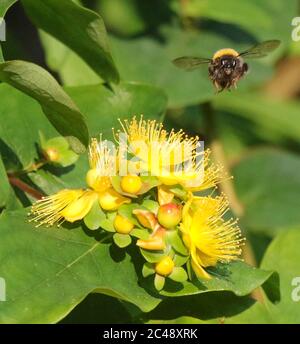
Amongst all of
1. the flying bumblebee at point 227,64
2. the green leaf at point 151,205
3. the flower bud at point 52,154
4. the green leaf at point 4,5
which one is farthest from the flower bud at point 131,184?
the flying bumblebee at point 227,64

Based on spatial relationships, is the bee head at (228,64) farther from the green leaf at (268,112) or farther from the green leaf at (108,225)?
the green leaf at (268,112)

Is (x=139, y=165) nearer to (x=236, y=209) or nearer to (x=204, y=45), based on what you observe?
(x=204, y=45)

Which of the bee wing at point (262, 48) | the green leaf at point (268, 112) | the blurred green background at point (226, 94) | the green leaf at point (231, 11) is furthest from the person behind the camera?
the green leaf at point (268, 112)

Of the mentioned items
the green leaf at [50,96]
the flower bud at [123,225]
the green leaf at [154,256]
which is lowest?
the green leaf at [154,256]

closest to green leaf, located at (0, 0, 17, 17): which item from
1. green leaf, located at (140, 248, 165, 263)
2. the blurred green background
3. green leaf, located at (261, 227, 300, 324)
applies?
the blurred green background

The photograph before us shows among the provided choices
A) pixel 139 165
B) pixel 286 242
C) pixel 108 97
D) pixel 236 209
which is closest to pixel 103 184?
pixel 139 165

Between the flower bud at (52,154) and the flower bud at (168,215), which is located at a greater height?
the flower bud at (52,154)

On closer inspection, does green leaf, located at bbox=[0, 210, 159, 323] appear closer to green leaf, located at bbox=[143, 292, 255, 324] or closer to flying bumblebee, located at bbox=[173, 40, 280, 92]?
green leaf, located at bbox=[143, 292, 255, 324]
